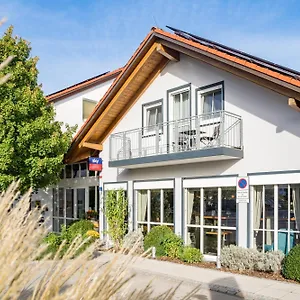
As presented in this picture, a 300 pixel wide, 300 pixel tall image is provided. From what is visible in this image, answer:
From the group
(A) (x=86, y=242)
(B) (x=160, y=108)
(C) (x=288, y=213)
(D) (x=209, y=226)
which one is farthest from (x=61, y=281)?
(B) (x=160, y=108)

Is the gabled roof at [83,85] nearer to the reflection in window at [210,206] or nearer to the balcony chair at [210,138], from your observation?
the balcony chair at [210,138]

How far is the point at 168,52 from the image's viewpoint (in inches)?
540

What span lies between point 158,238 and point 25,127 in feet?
19.3

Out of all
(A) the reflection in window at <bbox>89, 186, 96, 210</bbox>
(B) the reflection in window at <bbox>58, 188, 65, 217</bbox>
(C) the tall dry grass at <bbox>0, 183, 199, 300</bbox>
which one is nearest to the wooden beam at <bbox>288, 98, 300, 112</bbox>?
(C) the tall dry grass at <bbox>0, 183, 199, 300</bbox>

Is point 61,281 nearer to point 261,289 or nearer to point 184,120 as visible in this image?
point 261,289

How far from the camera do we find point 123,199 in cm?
1502

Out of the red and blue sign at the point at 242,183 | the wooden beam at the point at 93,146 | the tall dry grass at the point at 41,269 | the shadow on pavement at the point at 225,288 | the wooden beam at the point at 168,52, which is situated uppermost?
the wooden beam at the point at 168,52

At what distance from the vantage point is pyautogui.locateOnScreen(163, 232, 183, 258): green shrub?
40.9ft

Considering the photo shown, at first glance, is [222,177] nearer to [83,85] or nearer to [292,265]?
[292,265]

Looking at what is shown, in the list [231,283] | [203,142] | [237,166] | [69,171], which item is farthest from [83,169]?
[231,283]

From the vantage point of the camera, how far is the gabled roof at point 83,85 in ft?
62.5

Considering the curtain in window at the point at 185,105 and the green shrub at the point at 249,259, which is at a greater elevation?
the curtain in window at the point at 185,105

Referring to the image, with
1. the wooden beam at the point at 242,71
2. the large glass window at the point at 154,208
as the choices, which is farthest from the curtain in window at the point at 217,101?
the large glass window at the point at 154,208

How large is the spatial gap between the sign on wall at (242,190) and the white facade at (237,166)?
5.6 inches
